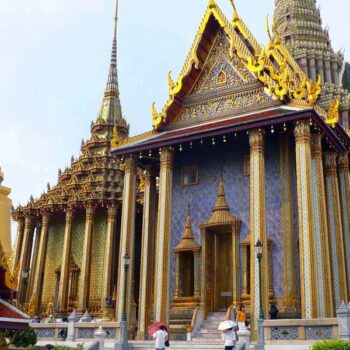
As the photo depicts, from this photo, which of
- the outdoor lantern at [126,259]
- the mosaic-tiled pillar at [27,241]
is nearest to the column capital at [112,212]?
the mosaic-tiled pillar at [27,241]

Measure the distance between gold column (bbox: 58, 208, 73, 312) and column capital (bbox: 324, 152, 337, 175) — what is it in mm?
13852

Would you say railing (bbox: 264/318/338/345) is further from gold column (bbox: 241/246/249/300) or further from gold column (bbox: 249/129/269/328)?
gold column (bbox: 241/246/249/300)

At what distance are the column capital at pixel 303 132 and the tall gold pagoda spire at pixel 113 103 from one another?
17449 millimetres

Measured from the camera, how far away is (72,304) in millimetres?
26375

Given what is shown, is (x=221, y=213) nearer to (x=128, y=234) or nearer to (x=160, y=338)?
(x=128, y=234)

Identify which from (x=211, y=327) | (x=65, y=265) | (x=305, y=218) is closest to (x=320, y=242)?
(x=305, y=218)

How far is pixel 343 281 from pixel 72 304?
562 inches

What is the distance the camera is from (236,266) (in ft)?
56.1

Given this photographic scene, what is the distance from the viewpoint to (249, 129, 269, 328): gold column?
14555 mm

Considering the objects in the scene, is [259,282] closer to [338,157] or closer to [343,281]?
[343,281]

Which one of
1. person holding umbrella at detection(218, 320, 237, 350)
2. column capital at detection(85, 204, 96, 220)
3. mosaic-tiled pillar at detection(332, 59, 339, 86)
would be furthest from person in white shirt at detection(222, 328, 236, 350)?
mosaic-tiled pillar at detection(332, 59, 339, 86)

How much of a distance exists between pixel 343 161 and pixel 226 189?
4.03 metres

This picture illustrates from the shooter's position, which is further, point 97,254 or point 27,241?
point 27,241

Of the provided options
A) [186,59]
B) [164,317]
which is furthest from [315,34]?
[164,317]
